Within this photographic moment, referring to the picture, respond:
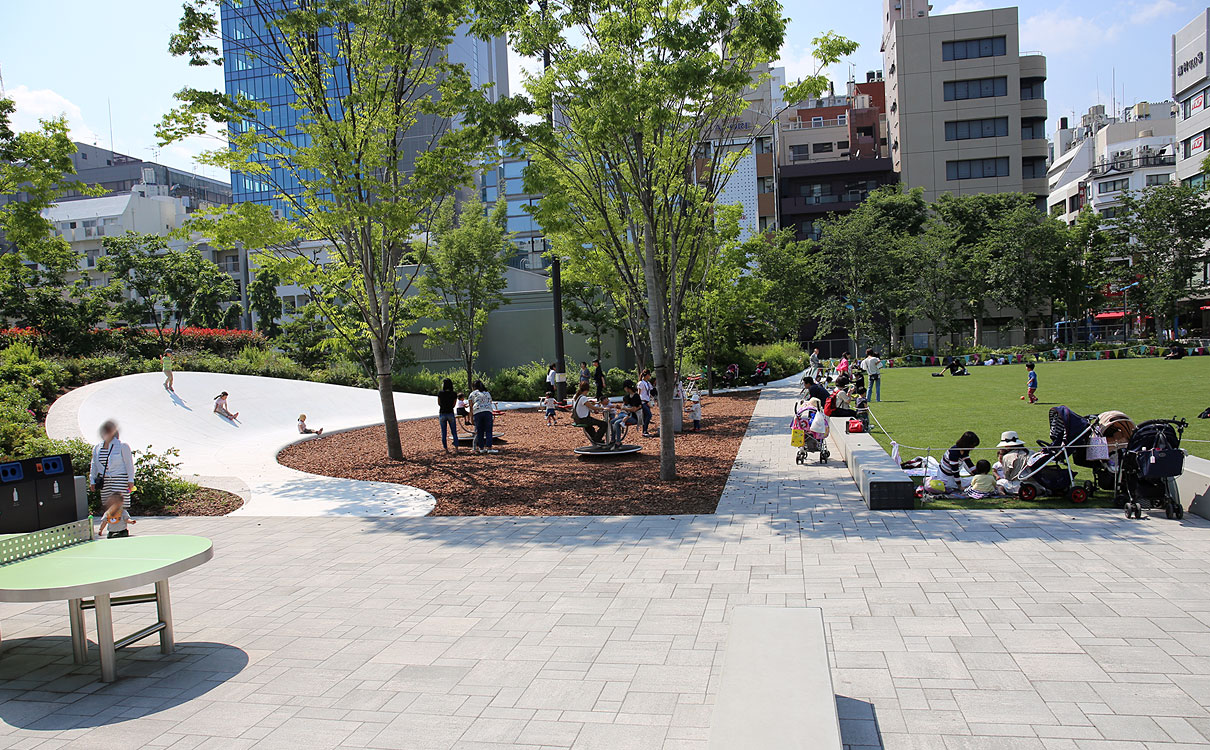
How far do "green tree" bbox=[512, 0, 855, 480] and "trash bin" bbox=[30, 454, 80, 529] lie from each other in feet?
24.9

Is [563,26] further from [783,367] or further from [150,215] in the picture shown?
[150,215]

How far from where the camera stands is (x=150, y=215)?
7688cm

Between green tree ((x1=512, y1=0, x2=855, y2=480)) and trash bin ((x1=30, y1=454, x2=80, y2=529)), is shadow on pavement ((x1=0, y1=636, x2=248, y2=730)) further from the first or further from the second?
green tree ((x1=512, y1=0, x2=855, y2=480))

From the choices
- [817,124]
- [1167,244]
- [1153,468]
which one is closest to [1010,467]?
[1153,468]

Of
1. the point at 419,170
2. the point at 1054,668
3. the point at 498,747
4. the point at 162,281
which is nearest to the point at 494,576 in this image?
the point at 498,747

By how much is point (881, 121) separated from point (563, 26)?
7135 centimetres

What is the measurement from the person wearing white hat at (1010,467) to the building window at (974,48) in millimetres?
62151

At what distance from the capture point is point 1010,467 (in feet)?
31.2

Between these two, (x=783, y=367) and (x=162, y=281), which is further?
(x=162, y=281)

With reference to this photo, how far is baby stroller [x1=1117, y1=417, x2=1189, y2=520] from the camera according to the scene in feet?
26.1

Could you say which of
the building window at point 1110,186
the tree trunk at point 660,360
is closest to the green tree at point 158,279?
the tree trunk at point 660,360

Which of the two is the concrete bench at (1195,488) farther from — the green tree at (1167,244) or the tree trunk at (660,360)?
the green tree at (1167,244)

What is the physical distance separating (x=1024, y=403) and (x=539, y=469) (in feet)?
46.2

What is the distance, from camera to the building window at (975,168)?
199 ft
